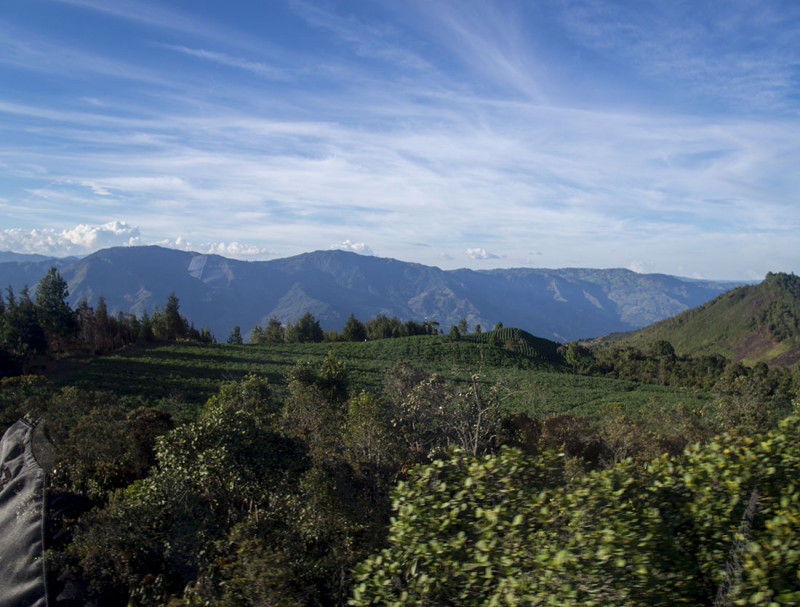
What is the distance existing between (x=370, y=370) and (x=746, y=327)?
143182 millimetres

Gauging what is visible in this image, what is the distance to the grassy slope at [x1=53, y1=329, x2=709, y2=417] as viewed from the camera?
37553 mm

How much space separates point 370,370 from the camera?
186 ft

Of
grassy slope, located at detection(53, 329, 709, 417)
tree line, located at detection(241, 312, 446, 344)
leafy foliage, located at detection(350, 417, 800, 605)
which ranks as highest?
leafy foliage, located at detection(350, 417, 800, 605)

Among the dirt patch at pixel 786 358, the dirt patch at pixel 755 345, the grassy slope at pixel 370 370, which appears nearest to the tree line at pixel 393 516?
the grassy slope at pixel 370 370

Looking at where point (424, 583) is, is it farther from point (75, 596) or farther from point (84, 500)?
point (84, 500)

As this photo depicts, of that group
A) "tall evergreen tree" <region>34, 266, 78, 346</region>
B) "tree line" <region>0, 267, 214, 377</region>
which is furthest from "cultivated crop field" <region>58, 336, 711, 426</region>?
"tall evergreen tree" <region>34, 266, 78, 346</region>

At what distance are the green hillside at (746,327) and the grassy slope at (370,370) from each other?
77049 mm

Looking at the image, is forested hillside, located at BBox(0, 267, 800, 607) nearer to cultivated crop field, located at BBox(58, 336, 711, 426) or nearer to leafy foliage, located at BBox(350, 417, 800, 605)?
leafy foliage, located at BBox(350, 417, 800, 605)

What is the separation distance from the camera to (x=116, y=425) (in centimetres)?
1753

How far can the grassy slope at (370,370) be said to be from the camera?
37553mm

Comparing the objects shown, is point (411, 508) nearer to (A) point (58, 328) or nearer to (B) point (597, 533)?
(B) point (597, 533)

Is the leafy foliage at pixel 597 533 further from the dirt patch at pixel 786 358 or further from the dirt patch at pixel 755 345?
the dirt patch at pixel 755 345

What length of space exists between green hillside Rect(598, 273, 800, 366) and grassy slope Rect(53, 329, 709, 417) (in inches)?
3033

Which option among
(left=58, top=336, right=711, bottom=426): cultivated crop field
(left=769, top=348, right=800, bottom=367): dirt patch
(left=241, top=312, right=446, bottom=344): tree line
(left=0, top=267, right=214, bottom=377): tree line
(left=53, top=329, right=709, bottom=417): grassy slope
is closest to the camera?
(left=58, top=336, right=711, bottom=426): cultivated crop field
